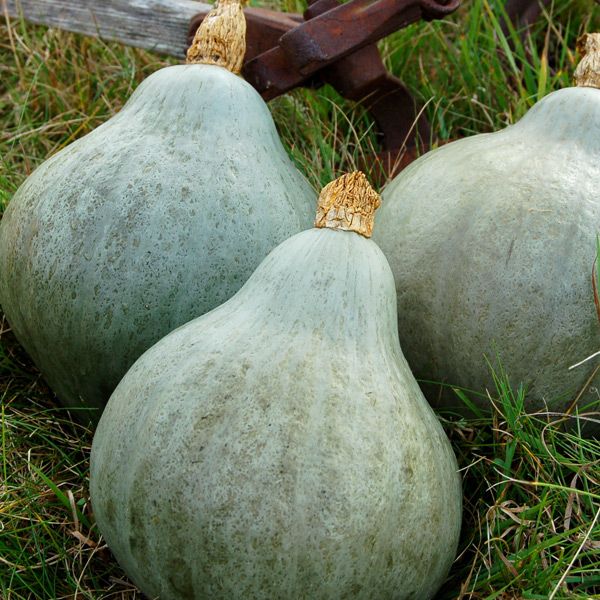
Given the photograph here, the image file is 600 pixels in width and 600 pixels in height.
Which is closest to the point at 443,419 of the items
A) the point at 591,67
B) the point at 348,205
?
the point at 348,205

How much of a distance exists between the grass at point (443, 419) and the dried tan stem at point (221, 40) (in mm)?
647

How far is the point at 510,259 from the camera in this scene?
2.04m

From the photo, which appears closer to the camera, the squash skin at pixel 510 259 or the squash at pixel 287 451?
the squash at pixel 287 451

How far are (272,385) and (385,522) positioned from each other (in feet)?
1.02

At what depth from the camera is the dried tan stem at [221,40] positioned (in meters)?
2.33

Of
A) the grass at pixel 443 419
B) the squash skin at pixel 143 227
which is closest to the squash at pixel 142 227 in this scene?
the squash skin at pixel 143 227

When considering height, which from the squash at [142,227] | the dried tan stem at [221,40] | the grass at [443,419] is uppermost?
the dried tan stem at [221,40]

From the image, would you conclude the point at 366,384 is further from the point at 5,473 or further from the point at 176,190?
Result: the point at 5,473

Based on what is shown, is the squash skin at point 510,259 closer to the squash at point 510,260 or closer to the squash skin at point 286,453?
the squash at point 510,260

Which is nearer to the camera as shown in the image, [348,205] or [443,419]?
[348,205]

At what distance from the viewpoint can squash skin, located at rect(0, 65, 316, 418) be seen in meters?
2.09

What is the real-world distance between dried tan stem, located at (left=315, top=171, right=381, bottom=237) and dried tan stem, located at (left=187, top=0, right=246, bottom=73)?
2.00 feet

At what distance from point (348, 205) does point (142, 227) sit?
19.0 inches

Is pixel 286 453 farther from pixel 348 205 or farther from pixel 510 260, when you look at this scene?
pixel 510 260
